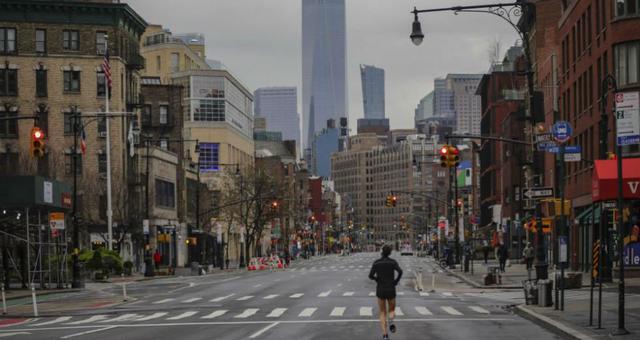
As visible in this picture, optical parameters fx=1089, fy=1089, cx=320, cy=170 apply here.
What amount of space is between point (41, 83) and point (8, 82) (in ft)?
8.48

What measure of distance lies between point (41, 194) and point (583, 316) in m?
32.3

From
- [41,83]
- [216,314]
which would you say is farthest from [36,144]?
[41,83]

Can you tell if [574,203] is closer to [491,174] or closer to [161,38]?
[491,174]

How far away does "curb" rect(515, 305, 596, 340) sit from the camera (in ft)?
72.6

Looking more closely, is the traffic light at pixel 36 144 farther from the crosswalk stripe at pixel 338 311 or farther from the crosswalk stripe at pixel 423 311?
the crosswalk stripe at pixel 423 311

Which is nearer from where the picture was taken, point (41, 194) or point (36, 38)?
point (41, 194)

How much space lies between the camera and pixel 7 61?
285 ft

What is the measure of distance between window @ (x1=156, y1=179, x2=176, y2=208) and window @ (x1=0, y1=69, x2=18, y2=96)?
1481 centimetres

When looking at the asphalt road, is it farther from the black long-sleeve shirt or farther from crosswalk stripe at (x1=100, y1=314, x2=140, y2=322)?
the black long-sleeve shirt

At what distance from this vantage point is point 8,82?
87625 mm

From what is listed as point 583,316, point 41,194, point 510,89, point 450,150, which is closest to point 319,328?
point 583,316

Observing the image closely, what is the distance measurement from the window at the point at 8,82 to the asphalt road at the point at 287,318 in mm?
→ 44703

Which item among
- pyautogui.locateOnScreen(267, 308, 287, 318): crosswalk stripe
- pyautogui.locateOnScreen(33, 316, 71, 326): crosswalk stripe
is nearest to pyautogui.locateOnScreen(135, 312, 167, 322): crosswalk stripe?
pyautogui.locateOnScreen(33, 316, 71, 326): crosswalk stripe

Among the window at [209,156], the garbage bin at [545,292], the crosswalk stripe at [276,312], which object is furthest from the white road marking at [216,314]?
the window at [209,156]
